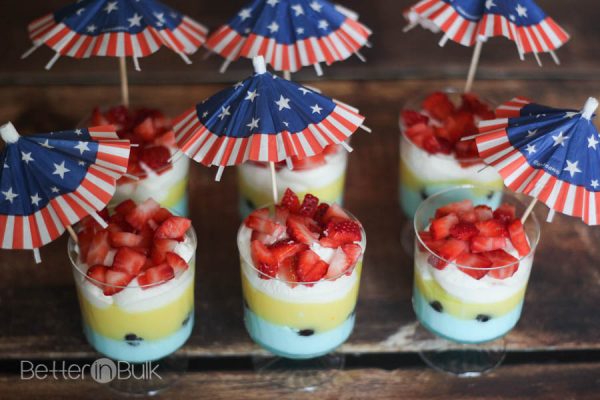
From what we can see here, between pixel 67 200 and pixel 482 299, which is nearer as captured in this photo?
pixel 67 200

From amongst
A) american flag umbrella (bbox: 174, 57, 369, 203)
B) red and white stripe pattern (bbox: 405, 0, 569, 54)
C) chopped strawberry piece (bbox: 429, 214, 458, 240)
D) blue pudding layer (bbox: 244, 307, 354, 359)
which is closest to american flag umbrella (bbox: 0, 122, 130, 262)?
american flag umbrella (bbox: 174, 57, 369, 203)

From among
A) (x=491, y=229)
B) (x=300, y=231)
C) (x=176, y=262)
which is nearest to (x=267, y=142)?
(x=300, y=231)

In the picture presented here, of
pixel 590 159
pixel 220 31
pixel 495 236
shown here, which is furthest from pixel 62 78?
pixel 590 159

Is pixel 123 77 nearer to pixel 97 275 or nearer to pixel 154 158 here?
pixel 154 158

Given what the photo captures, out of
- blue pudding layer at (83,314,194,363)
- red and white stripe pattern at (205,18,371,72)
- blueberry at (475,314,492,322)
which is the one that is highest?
red and white stripe pattern at (205,18,371,72)

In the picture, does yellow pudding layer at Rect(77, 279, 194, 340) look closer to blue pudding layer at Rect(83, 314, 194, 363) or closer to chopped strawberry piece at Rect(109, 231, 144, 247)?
blue pudding layer at Rect(83, 314, 194, 363)

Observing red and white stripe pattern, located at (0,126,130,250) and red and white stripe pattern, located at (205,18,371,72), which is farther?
red and white stripe pattern, located at (205,18,371,72)

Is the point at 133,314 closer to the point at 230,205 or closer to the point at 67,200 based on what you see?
the point at 67,200
